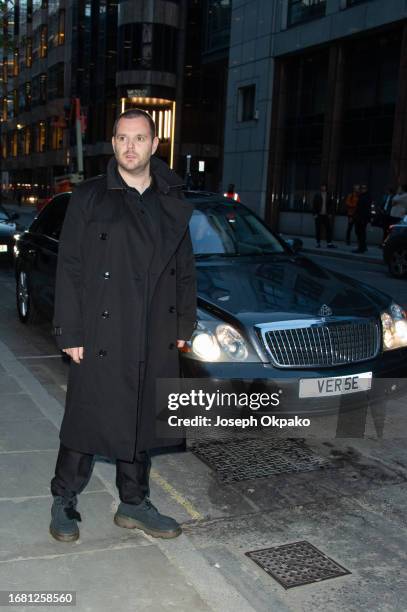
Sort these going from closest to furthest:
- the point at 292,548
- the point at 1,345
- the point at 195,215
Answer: the point at 292,548
the point at 195,215
the point at 1,345

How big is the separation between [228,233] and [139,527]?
11.1ft

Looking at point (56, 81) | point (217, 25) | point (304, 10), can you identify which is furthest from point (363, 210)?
point (56, 81)

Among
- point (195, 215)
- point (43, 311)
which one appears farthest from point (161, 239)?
point (43, 311)

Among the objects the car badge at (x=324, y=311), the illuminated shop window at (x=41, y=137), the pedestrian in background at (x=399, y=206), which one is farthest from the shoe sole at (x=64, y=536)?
the illuminated shop window at (x=41, y=137)

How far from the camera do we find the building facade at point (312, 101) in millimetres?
24969

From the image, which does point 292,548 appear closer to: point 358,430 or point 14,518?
point 14,518

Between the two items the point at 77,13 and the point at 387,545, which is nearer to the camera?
the point at 387,545

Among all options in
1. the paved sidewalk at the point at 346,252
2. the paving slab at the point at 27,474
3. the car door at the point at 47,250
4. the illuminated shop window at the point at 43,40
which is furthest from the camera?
the illuminated shop window at the point at 43,40

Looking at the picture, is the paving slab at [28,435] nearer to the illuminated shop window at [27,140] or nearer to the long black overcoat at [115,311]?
the long black overcoat at [115,311]

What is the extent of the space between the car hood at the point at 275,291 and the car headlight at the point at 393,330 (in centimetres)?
8

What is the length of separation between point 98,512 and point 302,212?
2679 centimetres

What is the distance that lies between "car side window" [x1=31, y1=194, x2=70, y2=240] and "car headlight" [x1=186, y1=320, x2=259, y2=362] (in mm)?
3273

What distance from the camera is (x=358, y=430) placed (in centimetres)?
525

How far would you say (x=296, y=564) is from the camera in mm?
3320
